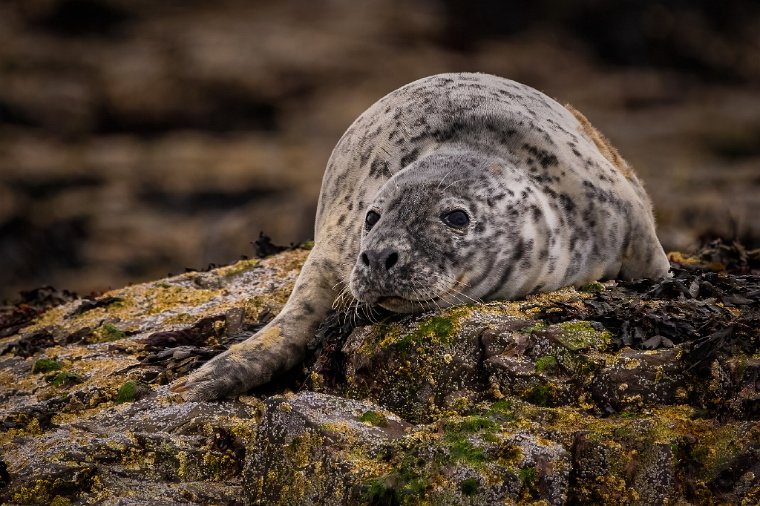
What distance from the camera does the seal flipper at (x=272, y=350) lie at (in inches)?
213

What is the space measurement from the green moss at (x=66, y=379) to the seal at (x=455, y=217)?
2.48 feet

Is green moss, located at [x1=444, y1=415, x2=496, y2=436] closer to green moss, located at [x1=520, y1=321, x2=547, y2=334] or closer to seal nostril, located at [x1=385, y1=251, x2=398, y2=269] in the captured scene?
green moss, located at [x1=520, y1=321, x2=547, y2=334]

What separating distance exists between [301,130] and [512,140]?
65.6 feet

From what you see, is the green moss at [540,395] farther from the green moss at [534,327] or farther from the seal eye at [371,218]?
the seal eye at [371,218]

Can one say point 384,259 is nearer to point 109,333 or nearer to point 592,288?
point 592,288

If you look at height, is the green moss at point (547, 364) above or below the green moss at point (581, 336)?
below

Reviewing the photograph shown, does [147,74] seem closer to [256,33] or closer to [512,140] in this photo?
[256,33]

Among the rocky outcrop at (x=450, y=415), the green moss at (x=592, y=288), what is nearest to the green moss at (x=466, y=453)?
the rocky outcrop at (x=450, y=415)

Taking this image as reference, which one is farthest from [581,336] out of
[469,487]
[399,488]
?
[399,488]

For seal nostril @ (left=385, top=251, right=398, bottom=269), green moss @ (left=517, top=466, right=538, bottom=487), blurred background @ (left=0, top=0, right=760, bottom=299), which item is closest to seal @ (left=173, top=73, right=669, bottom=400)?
seal nostril @ (left=385, top=251, right=398, bottom=269)

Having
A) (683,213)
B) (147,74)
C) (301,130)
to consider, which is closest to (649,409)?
(683,213)

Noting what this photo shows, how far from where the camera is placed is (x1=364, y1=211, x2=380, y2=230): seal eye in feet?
18.2

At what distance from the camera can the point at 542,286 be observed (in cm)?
566

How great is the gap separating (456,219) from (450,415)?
1.07 metres
